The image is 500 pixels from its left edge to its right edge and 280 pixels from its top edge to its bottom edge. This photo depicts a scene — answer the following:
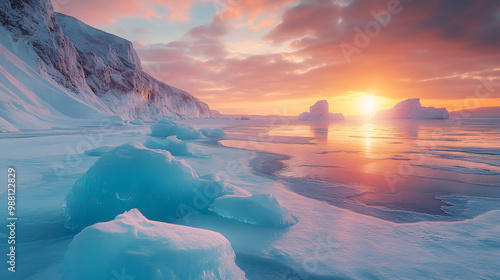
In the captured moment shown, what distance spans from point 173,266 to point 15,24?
Result: 35380 mm

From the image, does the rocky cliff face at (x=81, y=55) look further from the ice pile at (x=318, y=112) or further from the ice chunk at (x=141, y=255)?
the ice pile at (x=318, y=112)

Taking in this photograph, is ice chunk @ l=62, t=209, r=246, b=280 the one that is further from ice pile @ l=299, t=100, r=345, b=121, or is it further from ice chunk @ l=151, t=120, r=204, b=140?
ice pile @ l=299, t=100, r=345, b=121

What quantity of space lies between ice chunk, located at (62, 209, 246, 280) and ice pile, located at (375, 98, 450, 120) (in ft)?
256

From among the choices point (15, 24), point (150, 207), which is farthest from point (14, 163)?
point (15, 24)

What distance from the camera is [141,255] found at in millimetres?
1437

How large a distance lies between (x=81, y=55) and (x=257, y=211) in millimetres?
46320

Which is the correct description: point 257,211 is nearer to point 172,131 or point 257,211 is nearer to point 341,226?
point 341,226

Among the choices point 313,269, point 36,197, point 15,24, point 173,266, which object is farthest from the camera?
point 15,24

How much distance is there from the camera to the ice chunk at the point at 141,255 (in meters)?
1.43

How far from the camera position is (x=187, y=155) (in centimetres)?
762

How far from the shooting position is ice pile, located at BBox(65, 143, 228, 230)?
2.71 metres

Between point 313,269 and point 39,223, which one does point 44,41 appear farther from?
point 313,269

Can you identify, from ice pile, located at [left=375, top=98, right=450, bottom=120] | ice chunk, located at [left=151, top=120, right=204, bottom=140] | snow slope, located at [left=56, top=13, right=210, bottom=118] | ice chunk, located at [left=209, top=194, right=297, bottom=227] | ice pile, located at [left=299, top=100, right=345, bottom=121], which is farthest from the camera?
ice pile, located at [left=299, top=100, right=345, bottom=121]

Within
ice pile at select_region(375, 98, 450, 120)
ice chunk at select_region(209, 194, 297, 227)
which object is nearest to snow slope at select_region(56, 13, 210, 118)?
ice chunk at select_region(209, 194, 297, 227)
